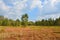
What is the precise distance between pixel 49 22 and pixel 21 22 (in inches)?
530

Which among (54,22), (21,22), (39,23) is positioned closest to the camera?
(21,22)

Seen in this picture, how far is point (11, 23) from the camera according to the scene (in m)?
64.9

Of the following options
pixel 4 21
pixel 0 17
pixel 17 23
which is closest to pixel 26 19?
pixel 17 23

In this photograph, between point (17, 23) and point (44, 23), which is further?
point (44, 23)

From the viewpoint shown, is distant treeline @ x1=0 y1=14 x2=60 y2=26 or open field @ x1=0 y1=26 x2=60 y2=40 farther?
distant treeline @ x1=0 y1=14 x2=60 y2=26

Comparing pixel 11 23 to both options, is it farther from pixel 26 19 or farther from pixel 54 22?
pixel 54 22

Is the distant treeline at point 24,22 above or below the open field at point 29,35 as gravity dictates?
above

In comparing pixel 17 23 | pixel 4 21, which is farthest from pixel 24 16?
pixel 4 21

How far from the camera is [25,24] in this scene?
6050cm

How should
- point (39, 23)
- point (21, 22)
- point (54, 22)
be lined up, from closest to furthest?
point (21, 22) < point (54, 22) < point (39, 23)

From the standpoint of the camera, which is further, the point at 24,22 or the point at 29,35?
the point at 24,22

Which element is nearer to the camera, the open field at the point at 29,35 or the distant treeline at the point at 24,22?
the open field at the point at 29,35

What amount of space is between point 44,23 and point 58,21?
757cm

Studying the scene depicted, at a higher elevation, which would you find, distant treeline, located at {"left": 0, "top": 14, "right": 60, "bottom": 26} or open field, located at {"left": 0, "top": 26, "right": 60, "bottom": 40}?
distant treeline, located at {"left": 0, "top": 14, "right": 60, "bottom": 26}
